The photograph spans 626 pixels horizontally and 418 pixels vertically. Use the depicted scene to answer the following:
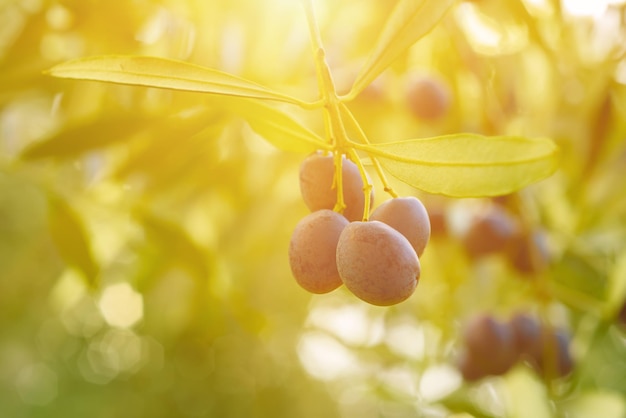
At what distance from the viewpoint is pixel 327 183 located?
658mm

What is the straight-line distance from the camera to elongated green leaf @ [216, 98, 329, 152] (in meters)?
0.68

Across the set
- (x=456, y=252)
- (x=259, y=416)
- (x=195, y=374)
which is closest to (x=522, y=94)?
(x=456, y=252)

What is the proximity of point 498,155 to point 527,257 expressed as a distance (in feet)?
2.92

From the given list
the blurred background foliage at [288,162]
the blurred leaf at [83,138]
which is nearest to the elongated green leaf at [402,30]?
the blurred background foliage at [288,162]

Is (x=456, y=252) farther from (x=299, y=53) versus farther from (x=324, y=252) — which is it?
(x=324, y=252)

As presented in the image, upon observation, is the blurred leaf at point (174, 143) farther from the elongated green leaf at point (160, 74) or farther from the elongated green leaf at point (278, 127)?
the elongated green leaf at point (160, 74)

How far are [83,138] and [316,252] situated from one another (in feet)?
2.23

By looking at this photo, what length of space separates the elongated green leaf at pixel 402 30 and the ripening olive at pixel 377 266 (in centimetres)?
13

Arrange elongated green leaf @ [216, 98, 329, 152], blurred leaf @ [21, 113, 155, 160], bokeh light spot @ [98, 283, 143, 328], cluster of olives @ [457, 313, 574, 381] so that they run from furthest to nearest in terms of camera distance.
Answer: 1. bokeh light spot @ [98, 283, 143, 328]
2. cluster of olives @ [457, 313, 574, 381]
3. blurred leaf @ [21, 113, 155, 160]
4. elongated green leaf @ [216, 98, 329, 152]

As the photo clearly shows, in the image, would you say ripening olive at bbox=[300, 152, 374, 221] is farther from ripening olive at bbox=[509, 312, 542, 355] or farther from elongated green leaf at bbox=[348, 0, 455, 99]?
ripening olive at bbox=[509, 312, 542, 355]

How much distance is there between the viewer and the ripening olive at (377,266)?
0.56 meters

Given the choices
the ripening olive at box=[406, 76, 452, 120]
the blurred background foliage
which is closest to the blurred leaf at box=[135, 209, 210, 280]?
the blurred background foliage

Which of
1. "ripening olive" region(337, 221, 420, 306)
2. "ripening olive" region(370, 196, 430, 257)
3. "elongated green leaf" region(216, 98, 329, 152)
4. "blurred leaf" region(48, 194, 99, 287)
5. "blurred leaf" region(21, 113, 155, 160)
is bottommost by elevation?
"ripening olive" region(337, 221, 420, 306)

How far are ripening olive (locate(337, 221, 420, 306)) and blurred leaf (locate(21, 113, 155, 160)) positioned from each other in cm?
68
